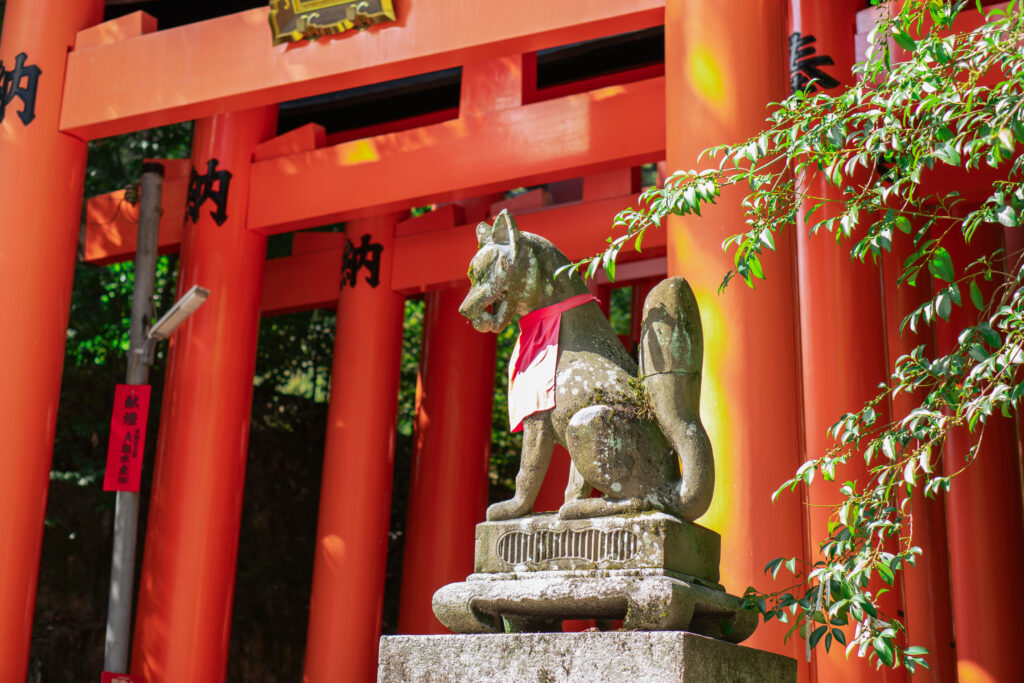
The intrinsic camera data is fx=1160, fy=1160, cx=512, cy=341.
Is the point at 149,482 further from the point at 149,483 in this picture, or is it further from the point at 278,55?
the point at 278,55

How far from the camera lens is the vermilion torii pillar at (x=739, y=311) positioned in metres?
4.47

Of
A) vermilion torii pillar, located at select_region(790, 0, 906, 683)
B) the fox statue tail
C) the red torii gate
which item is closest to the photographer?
the fox statue tail

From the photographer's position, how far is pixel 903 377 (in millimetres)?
2869

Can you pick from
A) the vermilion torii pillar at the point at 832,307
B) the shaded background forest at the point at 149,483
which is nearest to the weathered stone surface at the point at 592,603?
the vermilion torii pillar at the point at 832,307

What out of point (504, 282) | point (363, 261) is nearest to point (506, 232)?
point (504, 282)

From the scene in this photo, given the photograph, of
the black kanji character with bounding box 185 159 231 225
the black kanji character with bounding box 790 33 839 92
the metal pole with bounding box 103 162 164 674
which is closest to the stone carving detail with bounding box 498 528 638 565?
the black kanji character with bounding box 790 33 839 92

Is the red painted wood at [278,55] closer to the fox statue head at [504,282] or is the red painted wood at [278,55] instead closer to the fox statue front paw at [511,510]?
the fox statue head at [504,282]

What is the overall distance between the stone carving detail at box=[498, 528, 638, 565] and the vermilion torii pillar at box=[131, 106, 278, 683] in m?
5.01

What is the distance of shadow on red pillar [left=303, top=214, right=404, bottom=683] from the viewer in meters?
8.21

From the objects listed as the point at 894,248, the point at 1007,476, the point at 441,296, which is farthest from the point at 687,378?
the point at 441,296

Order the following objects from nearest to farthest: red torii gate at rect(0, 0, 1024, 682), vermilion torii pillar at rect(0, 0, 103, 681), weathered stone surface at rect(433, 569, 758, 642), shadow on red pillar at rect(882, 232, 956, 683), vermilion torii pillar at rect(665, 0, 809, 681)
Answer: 1. weathered stone surface at rect(433, 569, 758, 642)
2. vermilion torii pillar at rect(665, 0, 809, 681)
3. red torii gate at rect(0, 0, 1024, 682)
4. vermilion torii pillar at rect(0, 0, 103, 681)
5. shadow on red pillar at rect(882, 232, 956, 683)

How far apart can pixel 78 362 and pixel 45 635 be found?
2.37 m

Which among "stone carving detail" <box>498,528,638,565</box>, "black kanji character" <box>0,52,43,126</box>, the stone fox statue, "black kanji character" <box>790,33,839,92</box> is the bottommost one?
"stone carving detail" <box>498,528,638,565</box>

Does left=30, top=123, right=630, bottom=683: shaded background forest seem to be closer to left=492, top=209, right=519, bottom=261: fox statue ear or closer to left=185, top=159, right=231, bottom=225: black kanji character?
left=185, top=159, right=231, bottom=225: black kanji character
